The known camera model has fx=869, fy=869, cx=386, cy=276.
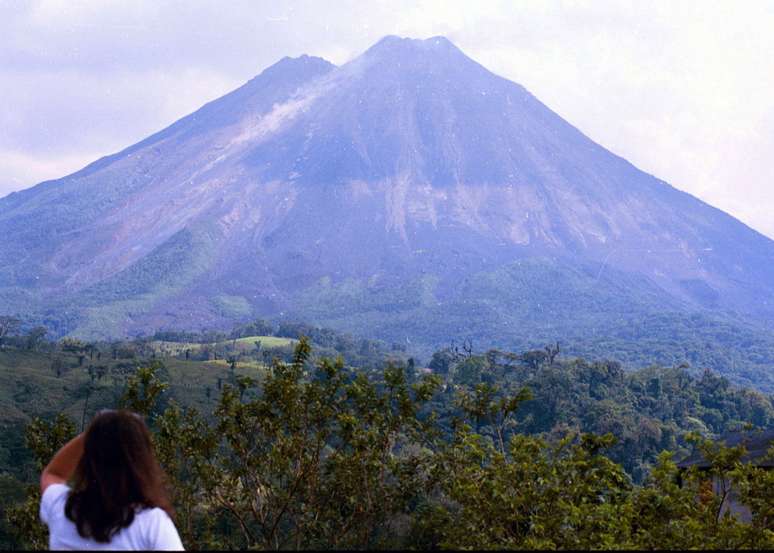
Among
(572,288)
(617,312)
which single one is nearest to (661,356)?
(617,312)

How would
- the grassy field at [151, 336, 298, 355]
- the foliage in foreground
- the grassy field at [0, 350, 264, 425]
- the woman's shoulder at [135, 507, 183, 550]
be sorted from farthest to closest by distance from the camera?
the grassy field at [151, 336, 298, 355] → the grassy field at [0, 350, 264, 425] → the foliage in foreground → the woman's shoulder at [135, 507, 183, 550]

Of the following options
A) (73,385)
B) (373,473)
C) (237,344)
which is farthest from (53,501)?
(237,344)

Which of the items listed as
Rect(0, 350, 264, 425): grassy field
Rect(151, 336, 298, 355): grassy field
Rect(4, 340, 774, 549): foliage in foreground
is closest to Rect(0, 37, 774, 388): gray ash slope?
Rect(151, 336, 298, 355): grassy field

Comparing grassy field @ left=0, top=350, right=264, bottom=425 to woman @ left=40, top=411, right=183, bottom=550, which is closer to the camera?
woman @ left=40, top=411, right=183, bottom=550

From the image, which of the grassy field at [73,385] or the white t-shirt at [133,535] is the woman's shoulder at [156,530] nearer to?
the white t-shirt at [133,535]

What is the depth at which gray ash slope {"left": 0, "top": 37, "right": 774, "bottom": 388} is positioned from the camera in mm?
131500

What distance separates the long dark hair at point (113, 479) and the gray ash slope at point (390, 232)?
11828 centimetres

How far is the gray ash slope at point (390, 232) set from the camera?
131500 mm

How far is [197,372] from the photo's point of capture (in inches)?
2197

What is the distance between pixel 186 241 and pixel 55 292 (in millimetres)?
22751

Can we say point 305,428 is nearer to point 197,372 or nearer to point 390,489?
point 390,489

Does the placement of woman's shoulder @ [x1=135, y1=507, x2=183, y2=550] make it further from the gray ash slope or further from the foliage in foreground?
the gray ash slope

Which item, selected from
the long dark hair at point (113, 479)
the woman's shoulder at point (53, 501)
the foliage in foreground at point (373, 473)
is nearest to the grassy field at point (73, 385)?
the foliage in foreground at point (373, 473)

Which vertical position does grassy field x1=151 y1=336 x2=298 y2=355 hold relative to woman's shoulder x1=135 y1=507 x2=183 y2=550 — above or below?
below
